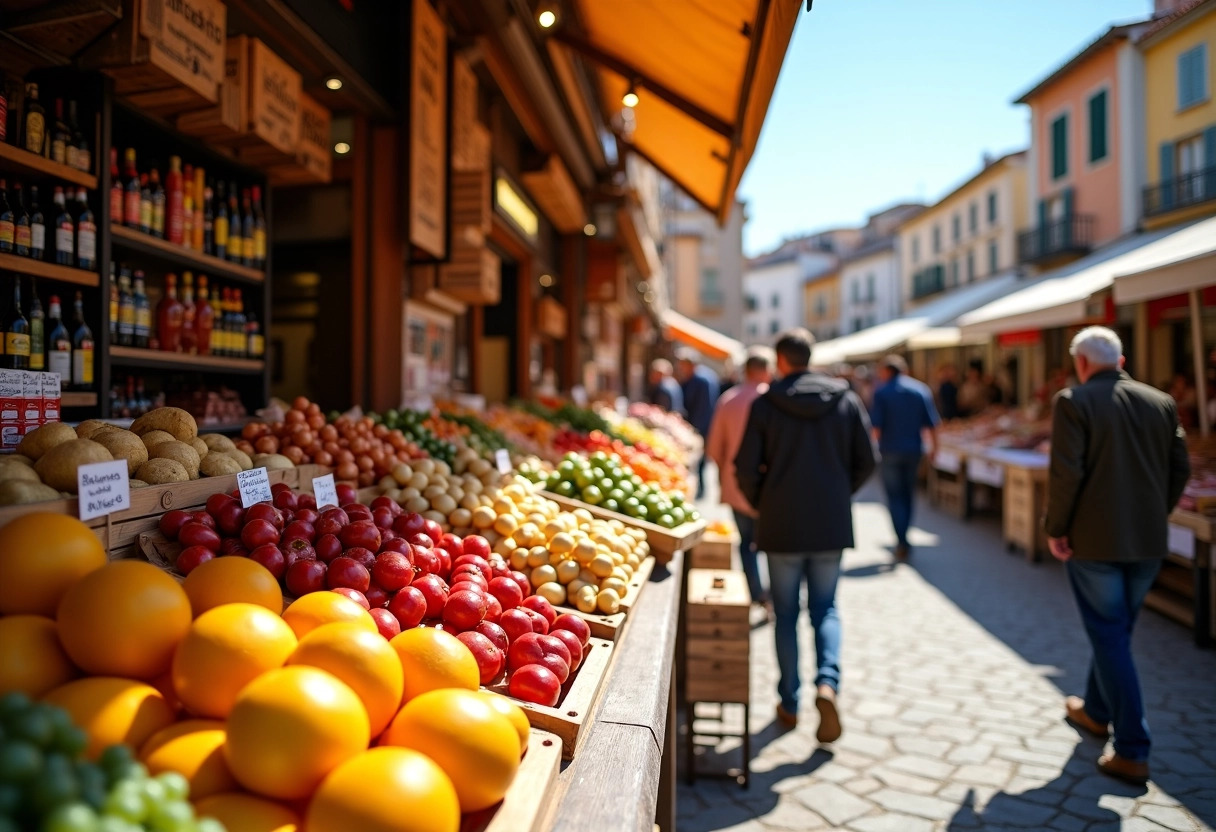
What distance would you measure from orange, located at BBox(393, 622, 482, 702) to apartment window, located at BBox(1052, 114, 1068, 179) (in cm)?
2371

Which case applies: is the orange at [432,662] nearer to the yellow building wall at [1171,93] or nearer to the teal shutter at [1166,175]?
the yellow building wall at [1171,93]

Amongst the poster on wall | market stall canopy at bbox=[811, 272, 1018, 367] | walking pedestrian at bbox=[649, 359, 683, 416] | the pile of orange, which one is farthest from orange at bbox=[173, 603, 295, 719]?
market stall canopy at bbox=[811, 272, 1018, 367]

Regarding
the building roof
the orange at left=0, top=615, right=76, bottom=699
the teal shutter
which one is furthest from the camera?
the building roof

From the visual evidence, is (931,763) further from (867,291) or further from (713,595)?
(867,291)

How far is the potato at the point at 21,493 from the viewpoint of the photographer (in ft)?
5.34

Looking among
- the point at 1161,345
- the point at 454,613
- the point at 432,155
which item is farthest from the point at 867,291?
the point at 454,613

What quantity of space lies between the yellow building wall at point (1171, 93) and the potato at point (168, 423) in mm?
17487

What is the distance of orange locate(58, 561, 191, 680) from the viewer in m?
1.28

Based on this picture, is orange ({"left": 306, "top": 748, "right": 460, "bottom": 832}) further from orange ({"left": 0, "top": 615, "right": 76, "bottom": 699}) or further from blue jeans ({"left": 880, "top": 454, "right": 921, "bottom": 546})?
blue jeans ({"left": 880, "top": 454, "right": 921, "bottom": 546})

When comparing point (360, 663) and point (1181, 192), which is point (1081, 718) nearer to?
point (360, 663)

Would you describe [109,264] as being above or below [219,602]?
above

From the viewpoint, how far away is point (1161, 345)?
12.5 m

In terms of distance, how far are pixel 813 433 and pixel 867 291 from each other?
1808 inches

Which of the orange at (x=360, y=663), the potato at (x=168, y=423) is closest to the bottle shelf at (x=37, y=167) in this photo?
the potato at (x=168, y=423)
